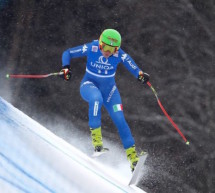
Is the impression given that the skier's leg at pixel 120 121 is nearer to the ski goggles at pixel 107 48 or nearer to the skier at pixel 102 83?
the skier at pixel 102 83

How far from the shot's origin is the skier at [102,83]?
3871mm

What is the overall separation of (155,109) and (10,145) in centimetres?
439

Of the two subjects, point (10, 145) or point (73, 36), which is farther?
point (73, 36)

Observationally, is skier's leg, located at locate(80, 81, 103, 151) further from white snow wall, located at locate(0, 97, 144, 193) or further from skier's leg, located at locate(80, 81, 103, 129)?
white snow wall, located at locate(0, 97, 144, 193)

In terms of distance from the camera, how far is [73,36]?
6.64 meters

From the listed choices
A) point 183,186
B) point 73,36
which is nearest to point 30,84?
point 73,36

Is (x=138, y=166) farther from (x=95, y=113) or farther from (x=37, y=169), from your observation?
(x=37, y=169)

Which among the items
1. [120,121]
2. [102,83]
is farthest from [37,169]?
[102,83]

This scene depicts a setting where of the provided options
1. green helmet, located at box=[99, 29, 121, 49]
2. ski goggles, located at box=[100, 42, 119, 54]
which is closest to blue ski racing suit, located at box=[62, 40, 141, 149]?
ski goggles, located at box=[100, 42, 119, 54]

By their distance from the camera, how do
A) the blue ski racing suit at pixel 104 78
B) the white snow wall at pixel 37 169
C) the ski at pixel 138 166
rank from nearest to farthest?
the white snow wall at pixel 37 169
the ski at pixel 138 166
the blue ski racing suit at pixel 104 78

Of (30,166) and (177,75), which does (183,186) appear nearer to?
(177,75)

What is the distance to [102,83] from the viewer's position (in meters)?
4.11

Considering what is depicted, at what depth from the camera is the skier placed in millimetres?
3871

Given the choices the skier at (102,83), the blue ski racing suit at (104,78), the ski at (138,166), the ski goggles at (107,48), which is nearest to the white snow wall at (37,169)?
the ski at (138,166)
